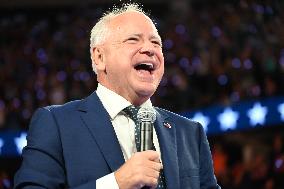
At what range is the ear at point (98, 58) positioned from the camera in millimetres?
1928

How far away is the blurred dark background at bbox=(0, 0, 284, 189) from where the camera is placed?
17.3ft

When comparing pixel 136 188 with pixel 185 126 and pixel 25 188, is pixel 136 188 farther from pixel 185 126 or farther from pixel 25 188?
pixel 185 126

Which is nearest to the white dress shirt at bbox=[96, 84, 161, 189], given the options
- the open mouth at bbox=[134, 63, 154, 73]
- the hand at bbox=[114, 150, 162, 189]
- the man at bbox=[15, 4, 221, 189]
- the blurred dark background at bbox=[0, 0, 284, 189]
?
the man at bbox=[15, 4, 221, 189]

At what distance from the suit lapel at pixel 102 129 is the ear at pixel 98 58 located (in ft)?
0.46

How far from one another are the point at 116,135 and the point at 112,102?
0.14m

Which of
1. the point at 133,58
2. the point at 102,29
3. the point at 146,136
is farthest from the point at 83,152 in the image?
the point at 102,29

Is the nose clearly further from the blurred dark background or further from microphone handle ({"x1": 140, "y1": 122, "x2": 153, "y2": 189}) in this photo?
the blurred dark background

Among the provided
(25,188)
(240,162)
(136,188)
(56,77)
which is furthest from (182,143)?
(56,77)

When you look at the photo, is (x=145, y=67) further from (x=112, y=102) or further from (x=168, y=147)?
(x=168, y=147)

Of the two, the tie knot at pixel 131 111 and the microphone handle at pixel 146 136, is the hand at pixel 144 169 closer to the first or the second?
the microphone handle at pixel 146 136

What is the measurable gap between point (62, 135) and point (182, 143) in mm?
397

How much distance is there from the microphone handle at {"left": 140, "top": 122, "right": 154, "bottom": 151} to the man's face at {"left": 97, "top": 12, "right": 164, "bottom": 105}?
260 millimetres

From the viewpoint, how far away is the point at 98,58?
1946 millimetres

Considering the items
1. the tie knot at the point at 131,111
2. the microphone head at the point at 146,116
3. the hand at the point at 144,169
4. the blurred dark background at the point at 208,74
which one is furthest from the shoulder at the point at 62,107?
the blurred dark background at the point at 208,74
